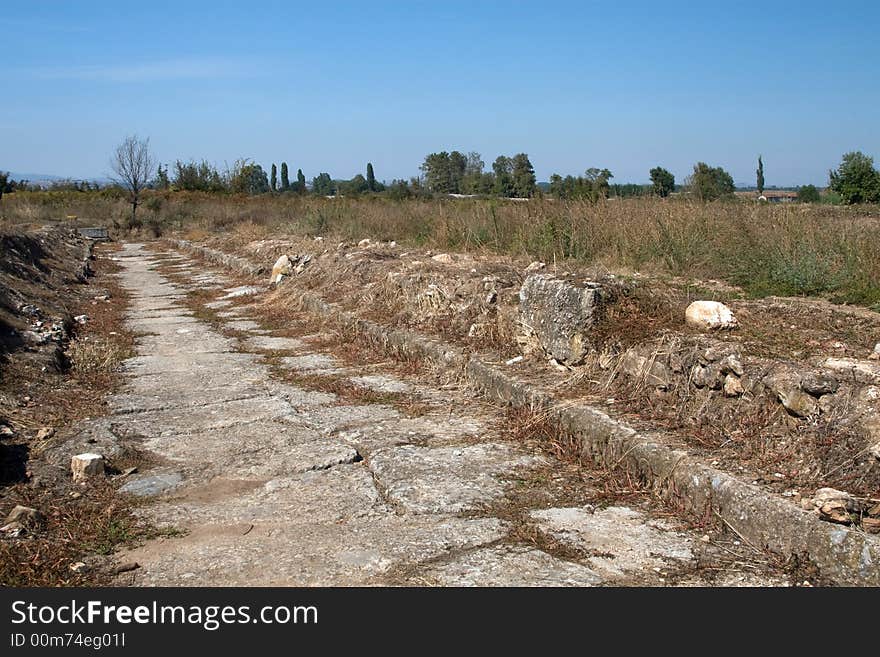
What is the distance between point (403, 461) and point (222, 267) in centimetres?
1251

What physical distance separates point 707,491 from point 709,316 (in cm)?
153

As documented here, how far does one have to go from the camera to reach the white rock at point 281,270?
1116 cm

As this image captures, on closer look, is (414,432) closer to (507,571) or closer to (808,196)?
(507,571)

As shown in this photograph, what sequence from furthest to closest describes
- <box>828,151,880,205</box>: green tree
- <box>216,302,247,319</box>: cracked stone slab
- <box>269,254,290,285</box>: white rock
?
<box>828,151,880,205</box>: green tree, <box>269,254,290,285</box>: white rock, <box>216,302,247,319</box>: cracked stone slab

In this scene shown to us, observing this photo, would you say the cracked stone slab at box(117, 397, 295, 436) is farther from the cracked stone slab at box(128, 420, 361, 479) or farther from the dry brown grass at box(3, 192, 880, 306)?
the dry brown grass at box(3, 192, 880, 306)

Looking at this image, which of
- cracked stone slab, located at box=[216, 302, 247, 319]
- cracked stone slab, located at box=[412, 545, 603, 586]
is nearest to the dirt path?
cracked stone slab, located at box=[412, 545, 603, 586]

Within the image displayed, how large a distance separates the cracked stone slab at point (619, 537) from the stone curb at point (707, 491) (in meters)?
0.21

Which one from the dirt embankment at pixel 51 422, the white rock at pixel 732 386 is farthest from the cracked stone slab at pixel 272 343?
the white rock at pixel 732 386

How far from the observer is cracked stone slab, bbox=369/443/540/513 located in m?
3.55

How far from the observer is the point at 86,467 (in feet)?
12.5

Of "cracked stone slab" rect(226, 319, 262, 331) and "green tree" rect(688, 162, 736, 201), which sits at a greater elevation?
"green tree" rect(688, 162, 736, 201)

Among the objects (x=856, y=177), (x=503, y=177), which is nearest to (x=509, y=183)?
(x=503, y=177)

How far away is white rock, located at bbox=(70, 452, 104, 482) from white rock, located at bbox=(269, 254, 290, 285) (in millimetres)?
7279

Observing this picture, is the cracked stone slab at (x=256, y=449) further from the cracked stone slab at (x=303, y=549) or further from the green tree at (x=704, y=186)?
the green tree at (x=704, y=186)
